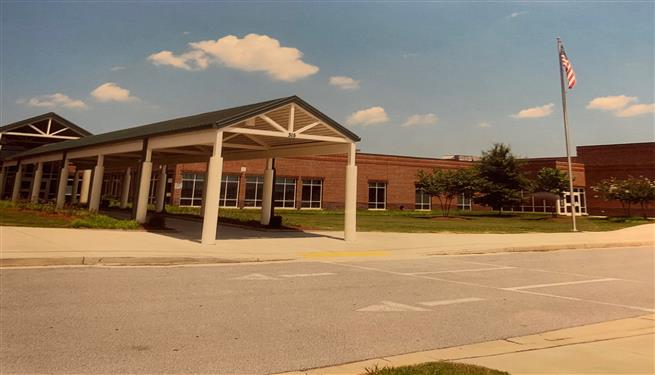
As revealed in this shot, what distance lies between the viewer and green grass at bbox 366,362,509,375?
404 centimetres

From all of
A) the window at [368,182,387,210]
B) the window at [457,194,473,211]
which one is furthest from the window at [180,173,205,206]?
the window at [457,194,473,211]

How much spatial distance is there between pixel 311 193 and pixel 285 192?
3.08 m

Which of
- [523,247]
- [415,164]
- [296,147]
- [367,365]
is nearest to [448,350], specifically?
[367,365]

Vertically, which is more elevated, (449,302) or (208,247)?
(208,247)

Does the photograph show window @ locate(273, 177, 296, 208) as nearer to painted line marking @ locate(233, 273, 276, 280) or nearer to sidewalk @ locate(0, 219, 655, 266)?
sidewalk @ locate(0, 219, 655, 266)

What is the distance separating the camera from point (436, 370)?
13.5 feet

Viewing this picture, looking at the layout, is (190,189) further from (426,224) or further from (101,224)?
(101,224)

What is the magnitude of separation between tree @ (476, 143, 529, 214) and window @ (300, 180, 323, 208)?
17247 millimetres

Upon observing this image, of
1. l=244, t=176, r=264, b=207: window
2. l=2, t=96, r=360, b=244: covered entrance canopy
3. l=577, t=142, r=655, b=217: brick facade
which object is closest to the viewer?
l=2, t=96, r=360, b=244: covered entrance canopy

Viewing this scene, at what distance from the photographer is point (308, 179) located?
48656mm

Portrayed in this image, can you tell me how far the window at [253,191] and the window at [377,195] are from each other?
44.9 feet

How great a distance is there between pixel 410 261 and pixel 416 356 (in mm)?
9395

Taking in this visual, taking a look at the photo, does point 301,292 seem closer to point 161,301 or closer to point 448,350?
point 161,301

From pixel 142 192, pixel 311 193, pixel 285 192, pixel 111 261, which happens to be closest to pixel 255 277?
pixel 111 261
